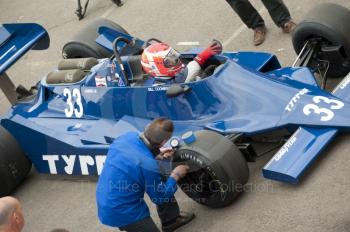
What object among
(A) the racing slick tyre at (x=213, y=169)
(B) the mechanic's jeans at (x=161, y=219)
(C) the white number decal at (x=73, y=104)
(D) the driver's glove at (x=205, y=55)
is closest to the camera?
(B) the mechanic's jeans at (x=161, y=219)

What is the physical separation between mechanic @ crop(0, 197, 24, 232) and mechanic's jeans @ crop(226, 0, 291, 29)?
5788 millimetres

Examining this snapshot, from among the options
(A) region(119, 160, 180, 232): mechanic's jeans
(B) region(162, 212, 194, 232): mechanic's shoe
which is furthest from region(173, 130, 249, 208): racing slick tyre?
(B) region(162, 212, 194, 232): mechanic's shoe

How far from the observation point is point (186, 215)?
6.08 metres

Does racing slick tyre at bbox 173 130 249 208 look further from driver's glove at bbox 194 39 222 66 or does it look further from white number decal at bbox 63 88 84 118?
white number decal at bbox 63 88 84 118

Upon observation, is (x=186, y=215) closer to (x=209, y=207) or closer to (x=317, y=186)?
(x=209, y=207)

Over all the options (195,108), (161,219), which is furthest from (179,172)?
(195,108)

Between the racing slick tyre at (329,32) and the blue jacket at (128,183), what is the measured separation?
264 cm

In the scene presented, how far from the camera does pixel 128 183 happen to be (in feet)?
17.1

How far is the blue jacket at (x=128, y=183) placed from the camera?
5215 millimetres

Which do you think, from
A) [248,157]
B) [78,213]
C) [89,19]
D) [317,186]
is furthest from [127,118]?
[89,19]

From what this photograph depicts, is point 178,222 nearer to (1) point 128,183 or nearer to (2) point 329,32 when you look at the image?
(1) point 128,183

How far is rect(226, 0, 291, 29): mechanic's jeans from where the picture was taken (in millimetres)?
8570

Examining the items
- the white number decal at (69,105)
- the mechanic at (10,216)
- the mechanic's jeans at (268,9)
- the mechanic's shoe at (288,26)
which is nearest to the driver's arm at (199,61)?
the white number decal at (69,105)

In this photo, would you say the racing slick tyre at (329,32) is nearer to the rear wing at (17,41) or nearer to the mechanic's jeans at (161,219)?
the mechanic's jeans at (161,219)
